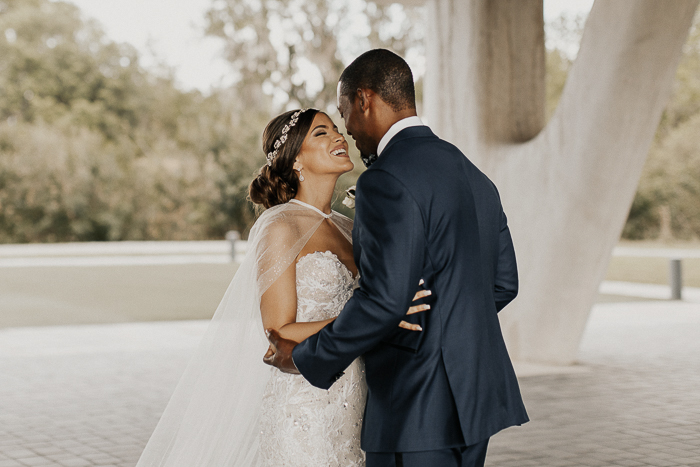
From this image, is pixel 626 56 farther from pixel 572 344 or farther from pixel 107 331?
pixel 107 331

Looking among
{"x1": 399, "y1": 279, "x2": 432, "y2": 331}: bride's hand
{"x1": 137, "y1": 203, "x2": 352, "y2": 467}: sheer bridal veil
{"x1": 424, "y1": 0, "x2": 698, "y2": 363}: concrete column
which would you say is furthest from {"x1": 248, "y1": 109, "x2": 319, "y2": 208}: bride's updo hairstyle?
{"x1": 424, "y1": 0, "x2": 698, "y2": 363}: concrete column

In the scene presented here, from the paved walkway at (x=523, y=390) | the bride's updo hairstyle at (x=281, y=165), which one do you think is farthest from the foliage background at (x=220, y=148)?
the bride's updo hairstyle at (x=281, y=165)

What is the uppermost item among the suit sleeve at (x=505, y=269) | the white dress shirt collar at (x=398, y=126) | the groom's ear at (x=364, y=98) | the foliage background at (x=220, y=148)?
the groom's ear at (x=364, y=98)

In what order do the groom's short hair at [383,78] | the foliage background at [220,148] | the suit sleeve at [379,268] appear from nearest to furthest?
the suit sleeve at [379,268] < the groom's short hair at [383,78] < the foliage background at [220,148]

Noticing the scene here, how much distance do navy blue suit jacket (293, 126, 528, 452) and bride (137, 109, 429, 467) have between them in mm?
549

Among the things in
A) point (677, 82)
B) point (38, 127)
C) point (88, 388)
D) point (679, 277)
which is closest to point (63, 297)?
point (88, 388)

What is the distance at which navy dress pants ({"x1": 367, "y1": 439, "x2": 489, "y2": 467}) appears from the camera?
2701mm

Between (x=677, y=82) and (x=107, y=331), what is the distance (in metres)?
42.2

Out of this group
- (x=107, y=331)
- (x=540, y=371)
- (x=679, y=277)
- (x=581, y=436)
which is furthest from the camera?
(x=679, y=277)

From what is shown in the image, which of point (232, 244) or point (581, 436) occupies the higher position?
point (581, 436)

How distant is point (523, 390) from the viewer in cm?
817

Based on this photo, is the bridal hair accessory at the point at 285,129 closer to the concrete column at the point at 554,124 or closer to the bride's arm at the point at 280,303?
the bride's arm at the point at 280,303

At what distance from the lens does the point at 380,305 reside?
2.57m

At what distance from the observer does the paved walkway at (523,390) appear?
614 cm
